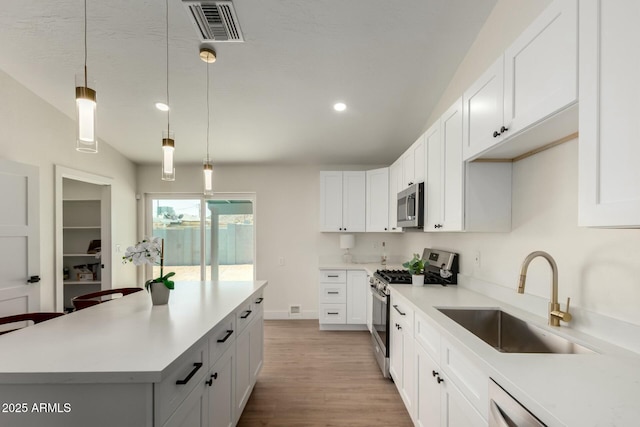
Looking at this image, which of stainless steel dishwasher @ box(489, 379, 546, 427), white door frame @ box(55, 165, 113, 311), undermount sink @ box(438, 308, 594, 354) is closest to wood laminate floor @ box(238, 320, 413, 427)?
undermount sink @ box(438, 308, 594, 354)

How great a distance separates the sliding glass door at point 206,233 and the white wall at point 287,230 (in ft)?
0.77

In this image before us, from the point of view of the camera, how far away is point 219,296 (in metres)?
2.13

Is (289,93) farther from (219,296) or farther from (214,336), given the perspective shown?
(214,336)

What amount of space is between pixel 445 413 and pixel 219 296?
62.3 inches

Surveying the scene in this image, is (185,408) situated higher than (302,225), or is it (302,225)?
(302,225)

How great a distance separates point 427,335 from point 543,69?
1.46 m

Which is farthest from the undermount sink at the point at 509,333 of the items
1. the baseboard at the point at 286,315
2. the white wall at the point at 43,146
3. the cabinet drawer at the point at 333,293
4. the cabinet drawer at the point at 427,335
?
the white wall at the point at 43,146

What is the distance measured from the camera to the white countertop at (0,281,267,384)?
99cm

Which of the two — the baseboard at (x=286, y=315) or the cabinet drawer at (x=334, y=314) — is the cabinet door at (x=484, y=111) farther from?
the baseboard at (x=286, y=315)

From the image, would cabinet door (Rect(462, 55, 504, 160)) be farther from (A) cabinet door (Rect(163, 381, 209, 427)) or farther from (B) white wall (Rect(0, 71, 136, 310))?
(B) white wall (Rect(0, 71, 136, 310))

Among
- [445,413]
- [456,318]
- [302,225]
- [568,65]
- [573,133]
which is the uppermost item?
[568,65]

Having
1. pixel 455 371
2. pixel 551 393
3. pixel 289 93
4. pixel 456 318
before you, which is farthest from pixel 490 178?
pixel 289 93

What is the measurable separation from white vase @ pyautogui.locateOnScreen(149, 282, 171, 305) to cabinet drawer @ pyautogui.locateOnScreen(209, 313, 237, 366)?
49 cm

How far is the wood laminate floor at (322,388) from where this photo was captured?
2180 mm
